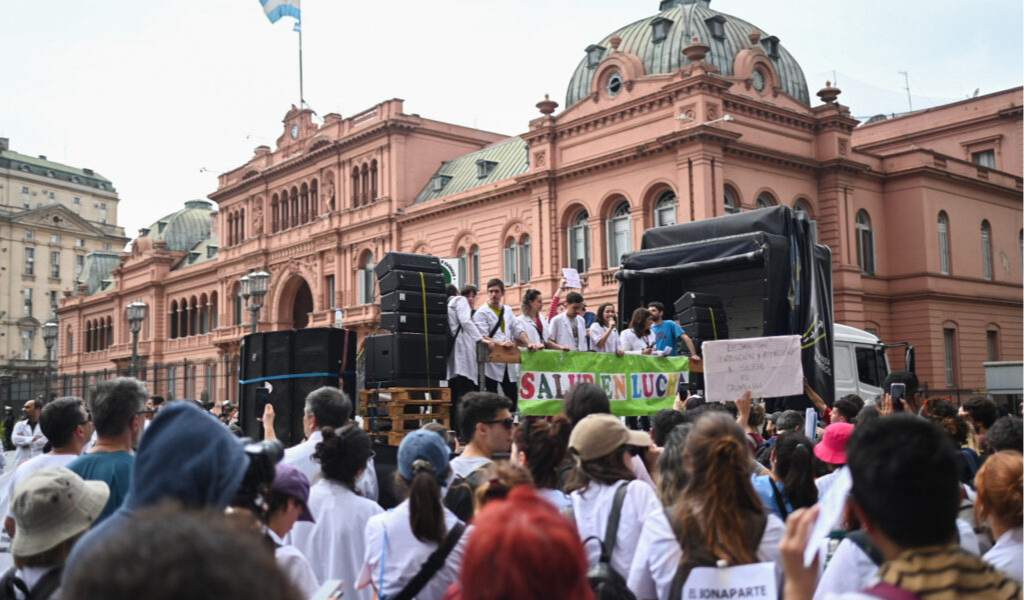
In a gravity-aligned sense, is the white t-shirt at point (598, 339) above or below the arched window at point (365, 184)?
below

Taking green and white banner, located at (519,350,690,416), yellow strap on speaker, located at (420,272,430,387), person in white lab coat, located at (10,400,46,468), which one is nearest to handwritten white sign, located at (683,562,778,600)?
green and white banner, located at (519,350,690,416)

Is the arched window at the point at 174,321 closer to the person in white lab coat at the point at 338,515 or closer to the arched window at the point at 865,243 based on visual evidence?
the arched window at the point at 865,243

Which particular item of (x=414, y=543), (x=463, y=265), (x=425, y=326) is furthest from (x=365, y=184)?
(x=414, y=543)

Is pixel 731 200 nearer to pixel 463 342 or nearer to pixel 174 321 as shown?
pixel 463 342

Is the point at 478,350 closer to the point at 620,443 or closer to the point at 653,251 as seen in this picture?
the point at 653,251

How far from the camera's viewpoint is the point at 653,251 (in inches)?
609

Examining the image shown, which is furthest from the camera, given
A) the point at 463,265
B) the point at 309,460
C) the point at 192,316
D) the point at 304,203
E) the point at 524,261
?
the point at 192,316

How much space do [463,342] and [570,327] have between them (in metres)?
1.73

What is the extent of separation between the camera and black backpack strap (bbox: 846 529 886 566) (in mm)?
3461

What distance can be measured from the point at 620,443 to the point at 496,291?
22.5 ft

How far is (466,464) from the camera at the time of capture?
5863 millimetres

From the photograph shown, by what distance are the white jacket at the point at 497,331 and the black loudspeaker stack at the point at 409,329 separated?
0.46 m

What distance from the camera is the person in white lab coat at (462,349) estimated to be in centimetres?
1129

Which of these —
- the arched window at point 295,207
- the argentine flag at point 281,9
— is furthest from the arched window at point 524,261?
the argentine flag at point 281,9
